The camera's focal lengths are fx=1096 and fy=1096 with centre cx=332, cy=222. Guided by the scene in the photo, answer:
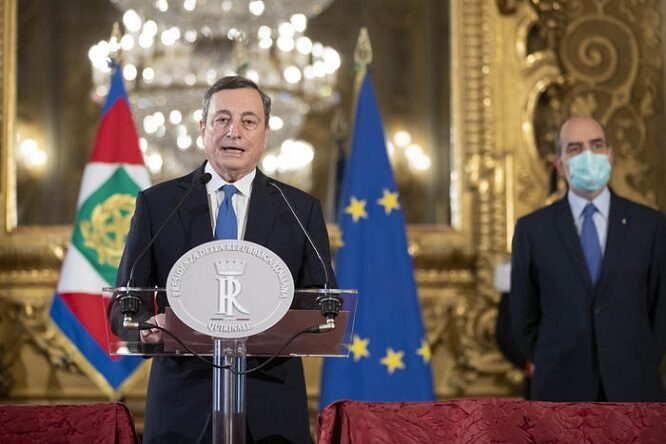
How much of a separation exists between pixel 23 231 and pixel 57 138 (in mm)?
605

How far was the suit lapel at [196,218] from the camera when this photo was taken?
7.72ft

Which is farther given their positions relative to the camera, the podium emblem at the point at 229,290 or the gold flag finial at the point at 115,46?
the gold flag finial at the point at 115,46

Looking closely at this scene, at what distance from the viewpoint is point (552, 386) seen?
329 cm

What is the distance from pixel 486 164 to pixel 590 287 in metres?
1.83

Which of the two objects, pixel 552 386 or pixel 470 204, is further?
pixel 470 204

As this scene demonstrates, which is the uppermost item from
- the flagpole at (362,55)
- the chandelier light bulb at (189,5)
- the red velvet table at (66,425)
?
the chandelier light bulb at (189,5)

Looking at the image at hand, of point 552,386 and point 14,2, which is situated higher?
point 14,2

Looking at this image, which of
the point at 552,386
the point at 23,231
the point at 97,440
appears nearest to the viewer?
the point at 97,440

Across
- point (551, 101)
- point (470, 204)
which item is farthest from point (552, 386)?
point (551, 101)

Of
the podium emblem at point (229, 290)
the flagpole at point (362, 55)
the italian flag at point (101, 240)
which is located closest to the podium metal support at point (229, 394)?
the podium emblem at point (229, 290)

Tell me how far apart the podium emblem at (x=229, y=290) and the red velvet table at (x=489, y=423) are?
305mm

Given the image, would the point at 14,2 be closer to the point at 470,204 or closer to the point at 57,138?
the point at 57,138

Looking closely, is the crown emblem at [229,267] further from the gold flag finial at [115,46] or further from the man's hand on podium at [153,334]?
the gold flag finial at [115,46]

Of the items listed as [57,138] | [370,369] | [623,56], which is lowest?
[370,369]
